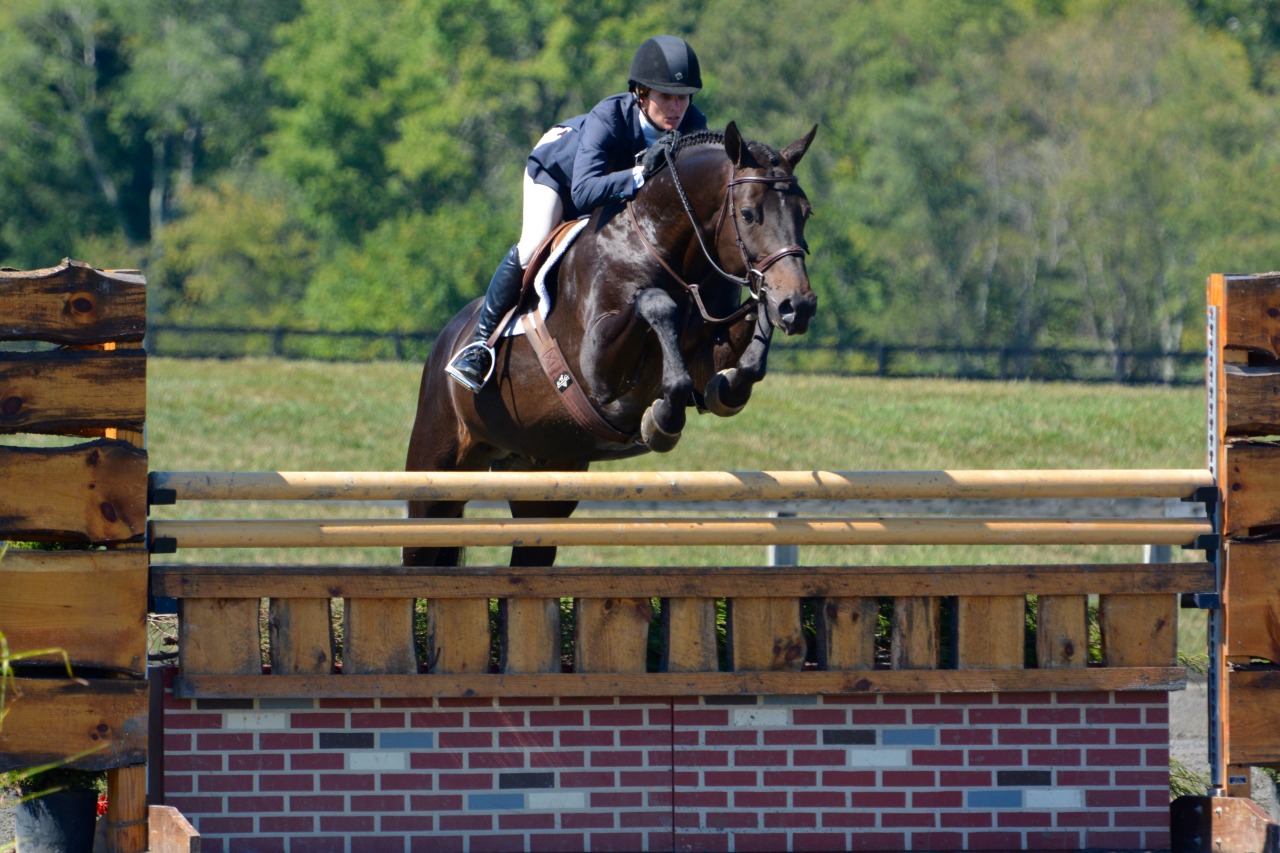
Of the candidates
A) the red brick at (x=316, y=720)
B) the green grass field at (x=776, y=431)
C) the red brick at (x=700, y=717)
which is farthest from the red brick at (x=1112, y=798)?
the green grass field at (x=776, y=431)

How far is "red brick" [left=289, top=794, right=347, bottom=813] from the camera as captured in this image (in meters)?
4.41

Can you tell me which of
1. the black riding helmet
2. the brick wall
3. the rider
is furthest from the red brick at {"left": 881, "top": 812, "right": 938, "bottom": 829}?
the black riding helmet

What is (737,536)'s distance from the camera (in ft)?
14.7

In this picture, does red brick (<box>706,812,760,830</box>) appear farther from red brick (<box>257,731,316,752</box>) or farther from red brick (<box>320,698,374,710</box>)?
red brick (<box>257,731,316,752</box>)

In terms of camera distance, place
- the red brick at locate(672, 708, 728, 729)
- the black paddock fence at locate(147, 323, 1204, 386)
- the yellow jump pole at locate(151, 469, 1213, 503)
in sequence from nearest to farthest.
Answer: the yellow jump pole at locate(151, 469, 1213, 503), the red brick at locate(672, 708, 728, 729), the black paddock fence at locate(147, 323, 1204, 386)

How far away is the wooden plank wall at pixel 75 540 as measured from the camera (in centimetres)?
427

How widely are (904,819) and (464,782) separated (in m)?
1.20

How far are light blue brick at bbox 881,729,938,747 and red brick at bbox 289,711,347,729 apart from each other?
1.46 meters

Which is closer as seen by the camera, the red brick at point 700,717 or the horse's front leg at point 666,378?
the red brick at point 700,717

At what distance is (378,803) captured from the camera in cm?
443

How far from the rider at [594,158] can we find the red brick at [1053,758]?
7.31ft

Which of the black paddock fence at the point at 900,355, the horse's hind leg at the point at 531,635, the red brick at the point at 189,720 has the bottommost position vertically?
the red brick at the point at 189,720

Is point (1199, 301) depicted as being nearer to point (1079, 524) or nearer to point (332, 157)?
point (332, 157)

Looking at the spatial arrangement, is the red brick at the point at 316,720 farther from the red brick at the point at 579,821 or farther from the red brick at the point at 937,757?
the red brick at the point at 937,757
